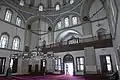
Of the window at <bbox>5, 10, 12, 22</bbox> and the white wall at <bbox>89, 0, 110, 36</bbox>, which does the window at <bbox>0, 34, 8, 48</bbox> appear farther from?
the white wall at <bbox>89, 0, 110, 36</bbox>

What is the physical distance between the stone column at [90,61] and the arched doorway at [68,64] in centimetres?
243

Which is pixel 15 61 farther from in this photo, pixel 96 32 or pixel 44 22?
pixel 96 32

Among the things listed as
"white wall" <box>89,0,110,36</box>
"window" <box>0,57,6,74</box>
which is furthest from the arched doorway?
"window" <box>0,57,6,74</box>

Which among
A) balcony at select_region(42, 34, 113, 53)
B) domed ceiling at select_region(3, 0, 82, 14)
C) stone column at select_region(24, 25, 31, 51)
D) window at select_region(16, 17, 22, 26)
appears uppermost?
domed ceiling at select_region(3, 0, 82, 14)

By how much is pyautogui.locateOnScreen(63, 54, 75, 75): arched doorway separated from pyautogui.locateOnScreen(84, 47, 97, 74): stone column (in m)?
2.43

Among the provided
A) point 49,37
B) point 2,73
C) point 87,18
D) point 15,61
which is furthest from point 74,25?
point 2,73

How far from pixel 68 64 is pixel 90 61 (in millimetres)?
3570

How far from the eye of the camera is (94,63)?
11.0 m

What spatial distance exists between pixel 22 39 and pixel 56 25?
5.82m

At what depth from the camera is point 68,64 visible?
45.2 feet

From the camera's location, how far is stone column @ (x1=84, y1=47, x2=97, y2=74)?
432 inches

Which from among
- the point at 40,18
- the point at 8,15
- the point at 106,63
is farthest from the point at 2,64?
the point at 106,63

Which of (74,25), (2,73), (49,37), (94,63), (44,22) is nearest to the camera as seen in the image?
(94,63)

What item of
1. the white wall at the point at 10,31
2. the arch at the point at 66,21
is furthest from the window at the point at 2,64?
the arch at the point at 66,21
